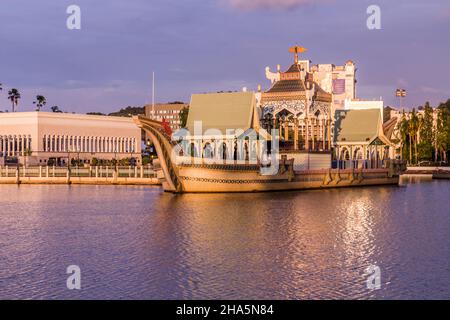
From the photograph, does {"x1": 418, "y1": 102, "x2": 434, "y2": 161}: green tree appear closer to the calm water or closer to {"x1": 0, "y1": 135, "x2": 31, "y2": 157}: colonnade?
{"x1": 0, "y1": 135, "x2": 31, "y2": 157}: colonnade

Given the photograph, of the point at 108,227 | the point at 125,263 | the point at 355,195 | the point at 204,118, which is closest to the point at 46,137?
the point at 204,118

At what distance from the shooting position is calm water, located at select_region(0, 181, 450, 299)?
26.4 m

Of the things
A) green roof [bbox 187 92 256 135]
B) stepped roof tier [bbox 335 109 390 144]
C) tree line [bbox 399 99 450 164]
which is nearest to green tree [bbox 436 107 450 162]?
tree line [bbox 399 99 450 164]

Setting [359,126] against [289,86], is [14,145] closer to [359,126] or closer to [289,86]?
[359,126]

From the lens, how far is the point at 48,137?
183 m

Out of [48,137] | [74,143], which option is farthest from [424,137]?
[48,137]

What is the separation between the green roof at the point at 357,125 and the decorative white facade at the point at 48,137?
244 ft

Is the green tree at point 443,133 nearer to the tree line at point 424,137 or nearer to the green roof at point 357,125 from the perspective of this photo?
the tree line at point 424,137

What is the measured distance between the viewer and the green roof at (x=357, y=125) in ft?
359

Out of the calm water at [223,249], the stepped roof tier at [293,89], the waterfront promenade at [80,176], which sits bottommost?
the calm water at [223,249]

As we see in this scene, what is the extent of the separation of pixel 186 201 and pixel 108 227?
18645 mm

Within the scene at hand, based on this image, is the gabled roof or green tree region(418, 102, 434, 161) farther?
green tree region(418, 102, 434, 161)

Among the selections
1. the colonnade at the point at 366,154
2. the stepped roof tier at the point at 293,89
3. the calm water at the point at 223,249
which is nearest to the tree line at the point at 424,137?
the colonnade at the point at 366,154

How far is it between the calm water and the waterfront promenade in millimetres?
33788
